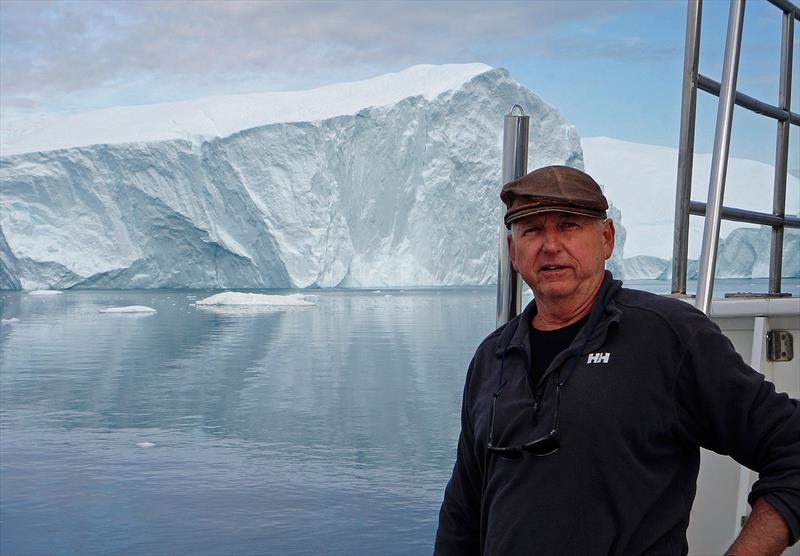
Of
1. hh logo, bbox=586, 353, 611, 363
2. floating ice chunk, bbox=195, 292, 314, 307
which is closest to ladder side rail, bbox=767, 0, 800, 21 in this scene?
hh logo, bbox=586, 353, 611, 363

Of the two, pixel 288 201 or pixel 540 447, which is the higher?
pixel 288 201

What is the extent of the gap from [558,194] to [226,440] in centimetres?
1036

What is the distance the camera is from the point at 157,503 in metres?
8.73

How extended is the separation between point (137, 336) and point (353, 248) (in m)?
10.7

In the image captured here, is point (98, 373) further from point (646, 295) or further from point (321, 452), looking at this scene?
point (646, 295)

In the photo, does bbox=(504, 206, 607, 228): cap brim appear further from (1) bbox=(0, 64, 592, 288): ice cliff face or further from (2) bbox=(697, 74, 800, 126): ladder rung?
(1) bbox=(0, 64, 592, 288): ice cliff face

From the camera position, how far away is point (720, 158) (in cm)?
128

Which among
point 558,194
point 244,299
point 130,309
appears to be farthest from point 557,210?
point 244,299

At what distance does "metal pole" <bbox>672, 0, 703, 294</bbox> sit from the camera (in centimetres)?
139

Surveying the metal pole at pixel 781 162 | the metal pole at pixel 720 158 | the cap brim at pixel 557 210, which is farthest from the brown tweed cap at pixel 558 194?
the metal pole at pixel 781 162

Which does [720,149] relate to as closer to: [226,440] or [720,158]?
[720,158]

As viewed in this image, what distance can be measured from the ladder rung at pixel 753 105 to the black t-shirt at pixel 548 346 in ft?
1.91

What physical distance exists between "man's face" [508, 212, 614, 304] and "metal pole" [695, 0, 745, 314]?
310mm

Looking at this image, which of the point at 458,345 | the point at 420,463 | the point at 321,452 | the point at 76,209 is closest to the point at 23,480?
the point at 321,452
